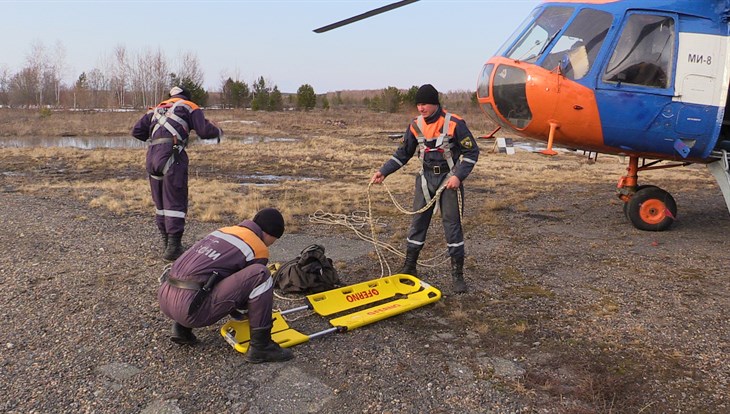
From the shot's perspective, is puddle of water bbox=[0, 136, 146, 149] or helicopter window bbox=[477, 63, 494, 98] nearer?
helicopter window bbox=[477, 63, 494, 98]

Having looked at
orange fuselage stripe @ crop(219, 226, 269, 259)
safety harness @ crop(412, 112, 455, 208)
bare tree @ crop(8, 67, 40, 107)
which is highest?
bare tree @ crop(8, 67, 40, 107)

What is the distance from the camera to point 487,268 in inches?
248

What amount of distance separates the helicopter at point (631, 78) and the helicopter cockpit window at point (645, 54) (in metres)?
0.01

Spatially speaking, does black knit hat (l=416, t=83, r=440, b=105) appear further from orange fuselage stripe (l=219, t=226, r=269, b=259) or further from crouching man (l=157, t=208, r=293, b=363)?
orange fuselage stripe (l=219, t=226, r=269, b=259)

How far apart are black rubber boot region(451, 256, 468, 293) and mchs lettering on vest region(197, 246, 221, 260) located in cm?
264

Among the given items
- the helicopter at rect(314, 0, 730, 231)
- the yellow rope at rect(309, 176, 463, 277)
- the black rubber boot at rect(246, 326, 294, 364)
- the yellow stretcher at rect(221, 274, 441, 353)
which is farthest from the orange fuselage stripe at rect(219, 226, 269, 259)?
the helicopter at rect(314, 0, 730, 231)

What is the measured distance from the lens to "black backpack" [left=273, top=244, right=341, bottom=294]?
17.4ft

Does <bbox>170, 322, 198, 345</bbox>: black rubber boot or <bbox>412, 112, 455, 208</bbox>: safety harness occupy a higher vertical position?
<bbox>412, 112, 455, 208</bbox>: safety harness

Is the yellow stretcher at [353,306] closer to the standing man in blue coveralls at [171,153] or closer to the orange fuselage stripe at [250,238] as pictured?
the orange fuselage stripe at [250,238]

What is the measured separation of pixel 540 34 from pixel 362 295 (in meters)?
4.73

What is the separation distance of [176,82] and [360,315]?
4445mm

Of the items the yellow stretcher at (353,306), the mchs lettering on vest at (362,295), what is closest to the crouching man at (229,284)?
the yellow stretcher at (353,306)

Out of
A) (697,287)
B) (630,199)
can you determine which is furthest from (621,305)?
(630,199)

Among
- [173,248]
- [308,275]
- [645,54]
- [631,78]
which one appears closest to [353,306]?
[308,275]
